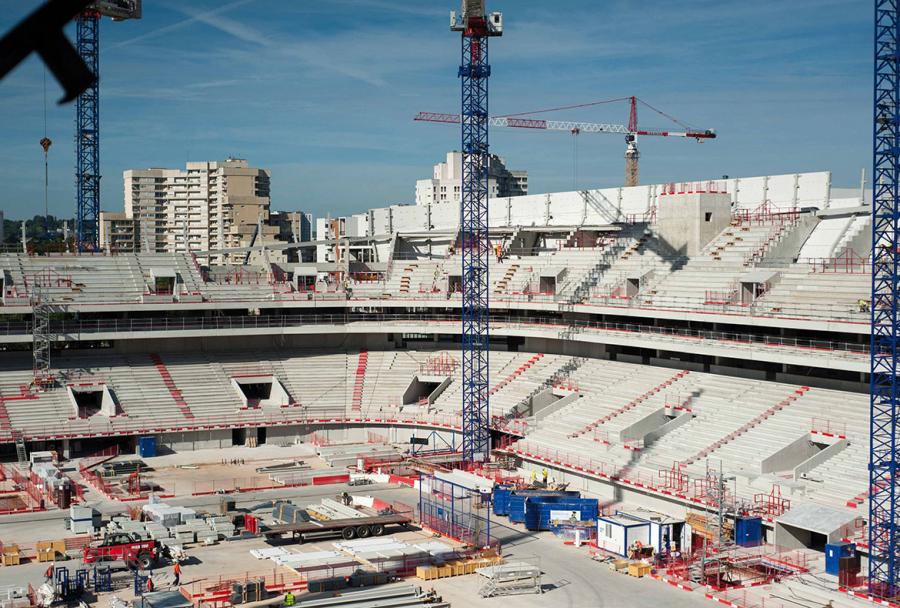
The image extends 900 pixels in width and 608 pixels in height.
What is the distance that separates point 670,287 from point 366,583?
94.0 feet

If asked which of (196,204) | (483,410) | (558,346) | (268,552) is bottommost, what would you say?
(268,552)

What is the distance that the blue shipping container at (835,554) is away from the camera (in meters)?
31.2

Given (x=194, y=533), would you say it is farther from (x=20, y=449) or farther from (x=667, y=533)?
(x=20, y=449)

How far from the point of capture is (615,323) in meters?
56.2

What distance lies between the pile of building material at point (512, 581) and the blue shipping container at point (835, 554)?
859cm

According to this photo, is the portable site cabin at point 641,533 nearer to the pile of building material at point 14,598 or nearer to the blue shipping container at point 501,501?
the blue shipping container at point 501,501

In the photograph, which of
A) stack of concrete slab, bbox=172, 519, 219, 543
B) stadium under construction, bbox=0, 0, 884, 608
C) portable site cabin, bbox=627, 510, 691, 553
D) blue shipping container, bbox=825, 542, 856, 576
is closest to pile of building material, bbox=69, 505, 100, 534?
stadium under construction, bbox=0, 0, 884, 608

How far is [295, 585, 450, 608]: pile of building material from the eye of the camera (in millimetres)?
28906

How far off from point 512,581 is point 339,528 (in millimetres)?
7922

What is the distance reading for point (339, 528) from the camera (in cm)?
3694

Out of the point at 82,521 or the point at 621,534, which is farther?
the point at 82,521

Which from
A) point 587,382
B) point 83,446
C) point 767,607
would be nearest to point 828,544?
Answer: point 767,607

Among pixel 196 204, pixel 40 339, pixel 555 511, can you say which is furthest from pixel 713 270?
pixel 196 204

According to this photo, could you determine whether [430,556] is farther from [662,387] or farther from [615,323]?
[615,323]
